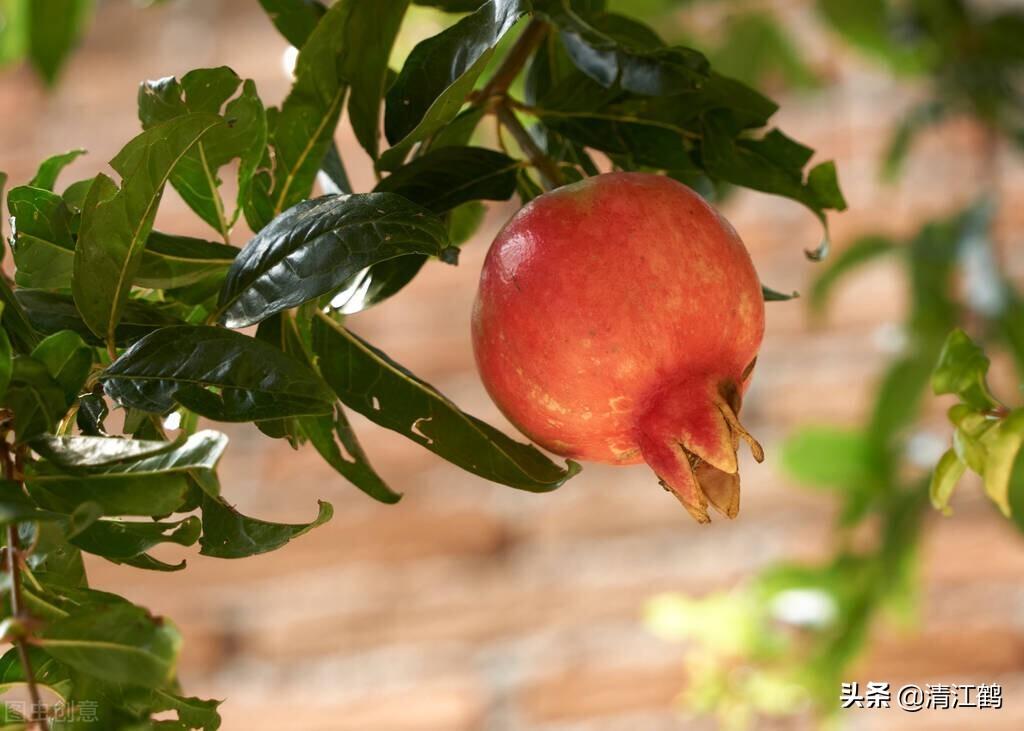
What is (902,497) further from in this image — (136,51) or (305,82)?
(136,51)

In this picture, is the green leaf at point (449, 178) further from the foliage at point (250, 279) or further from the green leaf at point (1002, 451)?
the green leaf at point (1002, 451)

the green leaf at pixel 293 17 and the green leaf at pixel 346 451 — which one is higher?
the green leaf at pixel 293 17

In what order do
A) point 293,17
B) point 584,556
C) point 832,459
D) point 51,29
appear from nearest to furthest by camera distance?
point 293,17 → point 51,29 → point 832,459 → point 584,556

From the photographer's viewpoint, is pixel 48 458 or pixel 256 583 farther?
pixel 256 583

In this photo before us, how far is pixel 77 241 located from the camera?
0.27 metres

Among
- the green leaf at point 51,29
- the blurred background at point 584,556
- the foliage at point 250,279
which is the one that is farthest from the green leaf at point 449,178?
the blurred background at point 584,556

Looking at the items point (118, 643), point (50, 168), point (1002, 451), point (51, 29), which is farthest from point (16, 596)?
point (51, 29)

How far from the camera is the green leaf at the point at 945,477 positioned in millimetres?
322

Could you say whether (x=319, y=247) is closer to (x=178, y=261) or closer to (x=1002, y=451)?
(x=178, y=261)

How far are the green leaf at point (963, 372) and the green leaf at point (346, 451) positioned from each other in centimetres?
14

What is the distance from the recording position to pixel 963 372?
1.06ft

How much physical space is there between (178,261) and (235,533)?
0.24 ft

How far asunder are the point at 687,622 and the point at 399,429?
2.18ft

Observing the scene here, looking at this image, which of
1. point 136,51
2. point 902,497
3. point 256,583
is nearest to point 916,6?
point 902,497
